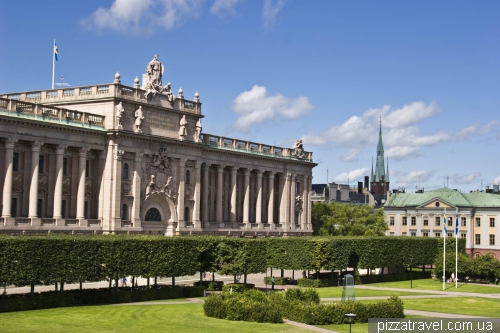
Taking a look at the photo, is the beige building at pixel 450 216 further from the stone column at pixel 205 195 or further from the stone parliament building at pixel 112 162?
the stone column at pixel 205 195

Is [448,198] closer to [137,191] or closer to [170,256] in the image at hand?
[137,191]

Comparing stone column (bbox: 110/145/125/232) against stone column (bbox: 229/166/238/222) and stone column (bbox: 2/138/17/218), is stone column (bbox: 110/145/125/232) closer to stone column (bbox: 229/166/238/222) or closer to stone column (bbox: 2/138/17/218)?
stone column (bbox: 2/138/17/218)

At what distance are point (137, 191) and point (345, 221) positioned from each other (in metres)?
68.7

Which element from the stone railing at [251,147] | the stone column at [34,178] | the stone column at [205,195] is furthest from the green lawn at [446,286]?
the stone column at [34,178]

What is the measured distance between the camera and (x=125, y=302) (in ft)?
247

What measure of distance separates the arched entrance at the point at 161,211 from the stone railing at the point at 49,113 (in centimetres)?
1415

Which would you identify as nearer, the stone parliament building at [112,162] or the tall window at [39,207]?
the stone parliament building at [112,162]

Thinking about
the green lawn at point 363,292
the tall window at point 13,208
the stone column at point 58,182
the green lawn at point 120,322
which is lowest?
the green lawn at point 120,322

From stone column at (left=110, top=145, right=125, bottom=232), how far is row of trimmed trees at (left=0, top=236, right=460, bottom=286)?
19533mm

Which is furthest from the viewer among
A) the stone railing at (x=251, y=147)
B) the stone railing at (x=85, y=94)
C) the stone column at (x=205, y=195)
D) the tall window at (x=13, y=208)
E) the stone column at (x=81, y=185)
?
the stone railing at (x=251, y=147)

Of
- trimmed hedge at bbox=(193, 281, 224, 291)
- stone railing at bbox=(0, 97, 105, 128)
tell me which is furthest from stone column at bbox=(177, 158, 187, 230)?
trimmed hedge at bbox=(193, 281, 224, 291)

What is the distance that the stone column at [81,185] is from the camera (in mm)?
100869

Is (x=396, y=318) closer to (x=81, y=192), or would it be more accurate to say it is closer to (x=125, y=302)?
(x=125, y=302)

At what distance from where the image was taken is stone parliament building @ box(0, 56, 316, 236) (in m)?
94.9
